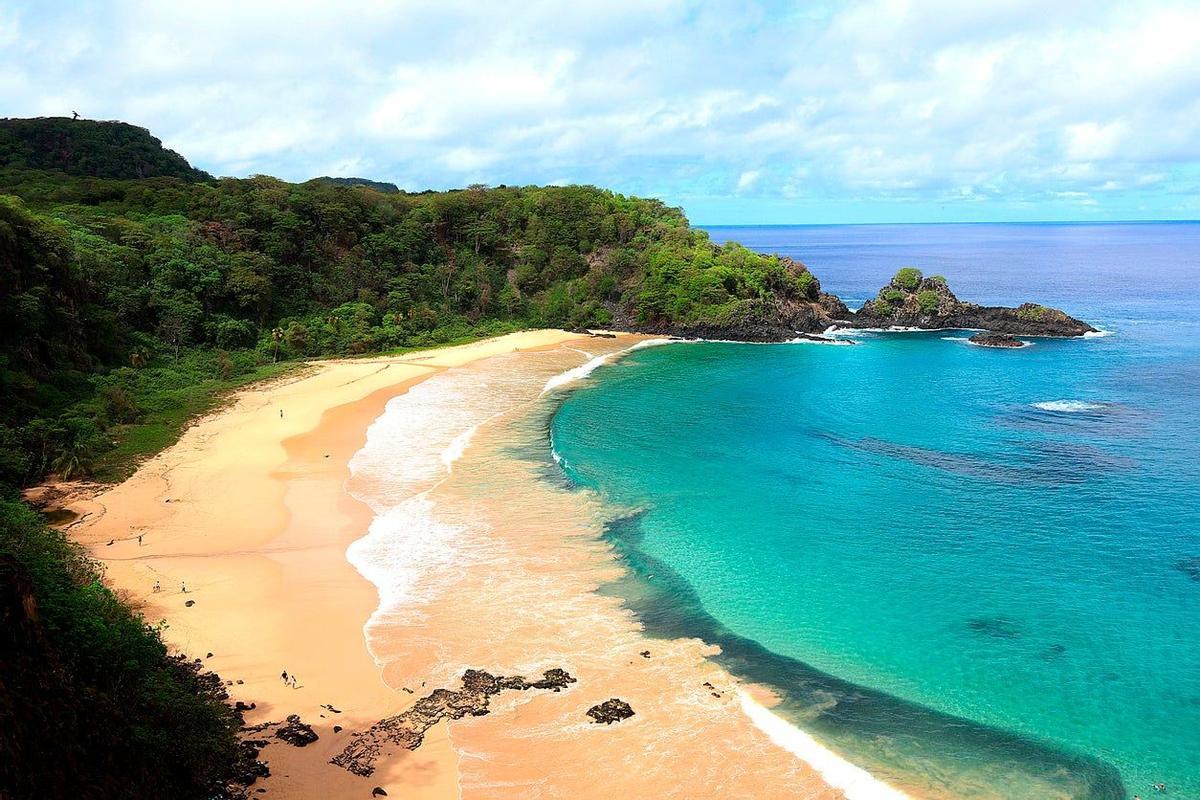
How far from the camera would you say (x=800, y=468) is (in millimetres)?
35312

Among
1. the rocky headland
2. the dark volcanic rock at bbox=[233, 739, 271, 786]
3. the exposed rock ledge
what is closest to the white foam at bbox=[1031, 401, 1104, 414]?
the rocky headland

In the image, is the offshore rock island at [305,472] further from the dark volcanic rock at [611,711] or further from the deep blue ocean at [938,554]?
the deep blue ocean at [938,554]

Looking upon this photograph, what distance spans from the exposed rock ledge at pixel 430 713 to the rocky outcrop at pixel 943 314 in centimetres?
7338

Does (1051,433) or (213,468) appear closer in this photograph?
(213,468)

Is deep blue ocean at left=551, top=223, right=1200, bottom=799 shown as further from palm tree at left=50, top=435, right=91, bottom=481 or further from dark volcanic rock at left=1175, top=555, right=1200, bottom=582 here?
palm tree at left=50, top=435, right=91, bottom=481

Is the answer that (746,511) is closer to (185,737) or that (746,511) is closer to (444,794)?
(444,794)

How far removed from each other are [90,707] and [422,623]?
32.7 ft

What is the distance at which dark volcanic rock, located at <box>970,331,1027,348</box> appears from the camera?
69562 mm

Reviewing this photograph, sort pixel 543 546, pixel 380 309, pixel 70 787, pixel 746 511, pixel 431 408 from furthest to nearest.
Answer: pixel 380 309
pixel 431 408
pixel 746 511
pixel 543 546
pixel 70 787

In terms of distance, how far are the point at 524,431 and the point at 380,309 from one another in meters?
35.6

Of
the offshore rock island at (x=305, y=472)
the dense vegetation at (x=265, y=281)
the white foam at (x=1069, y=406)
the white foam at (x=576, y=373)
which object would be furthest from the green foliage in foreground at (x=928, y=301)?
the white foam at (x=576, y=373)

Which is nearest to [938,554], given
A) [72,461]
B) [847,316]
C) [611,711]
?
[611,711]

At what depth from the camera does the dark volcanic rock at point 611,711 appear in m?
17.0

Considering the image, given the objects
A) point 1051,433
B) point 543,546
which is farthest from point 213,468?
point 1051,433
